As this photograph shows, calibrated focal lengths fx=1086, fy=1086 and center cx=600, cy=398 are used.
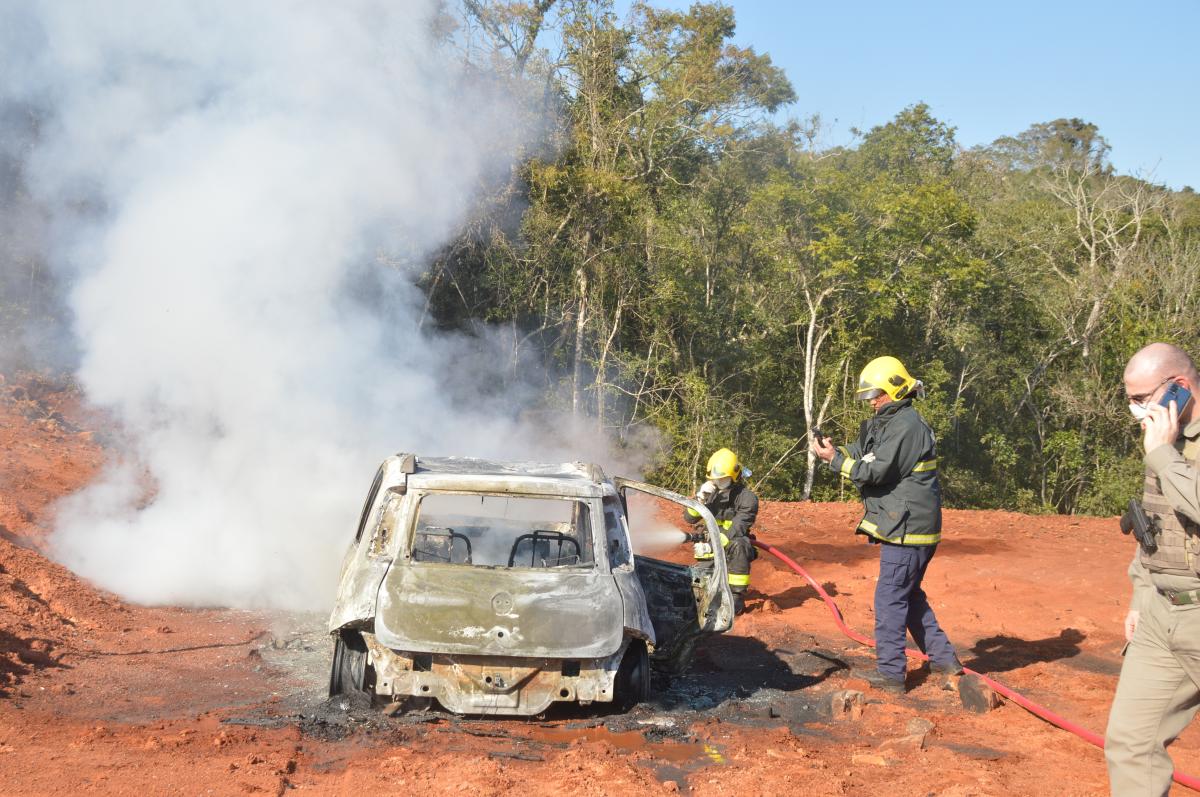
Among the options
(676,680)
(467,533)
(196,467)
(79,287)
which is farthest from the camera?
(79,287)

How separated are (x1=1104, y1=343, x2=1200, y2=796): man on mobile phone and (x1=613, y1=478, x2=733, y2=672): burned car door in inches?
111

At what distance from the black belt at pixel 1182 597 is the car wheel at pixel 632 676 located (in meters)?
2.94

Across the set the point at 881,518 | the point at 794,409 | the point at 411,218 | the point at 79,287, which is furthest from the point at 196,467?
the point at 794,409

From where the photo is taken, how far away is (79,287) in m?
14.8

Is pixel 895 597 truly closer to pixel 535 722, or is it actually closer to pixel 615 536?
pixel 615 536

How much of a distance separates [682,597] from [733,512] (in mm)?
2242

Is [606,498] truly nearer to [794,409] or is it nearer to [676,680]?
[676,680]

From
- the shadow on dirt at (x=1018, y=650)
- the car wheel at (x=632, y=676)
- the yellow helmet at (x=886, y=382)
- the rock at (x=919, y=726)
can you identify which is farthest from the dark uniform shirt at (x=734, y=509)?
the rock at (x=919, y=726)

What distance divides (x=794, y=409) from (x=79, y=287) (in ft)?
47.5

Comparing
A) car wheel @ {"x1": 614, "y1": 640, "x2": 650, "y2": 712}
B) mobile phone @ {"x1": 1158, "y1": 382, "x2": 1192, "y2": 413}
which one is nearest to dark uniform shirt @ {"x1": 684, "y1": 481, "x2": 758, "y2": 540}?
car wheel @ {"x1": 614, "y1": 640, "x2": 650, "y2": 712}

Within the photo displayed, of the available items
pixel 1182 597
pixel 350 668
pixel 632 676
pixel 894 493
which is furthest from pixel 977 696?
pixel 350 668

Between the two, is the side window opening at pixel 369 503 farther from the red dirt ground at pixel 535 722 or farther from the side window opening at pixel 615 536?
the side window opening at pixel 615 536

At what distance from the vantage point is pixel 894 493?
22.7 ft

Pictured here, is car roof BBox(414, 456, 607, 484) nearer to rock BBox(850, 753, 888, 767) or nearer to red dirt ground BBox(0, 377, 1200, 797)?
red dirt ground BBox(0, 377, 1200, 797)
